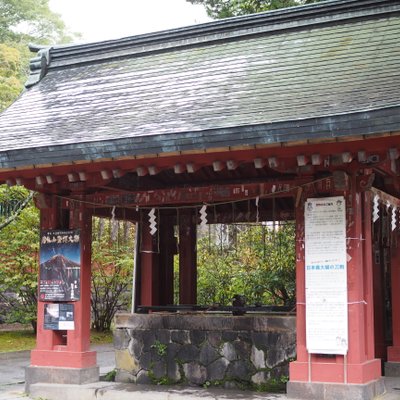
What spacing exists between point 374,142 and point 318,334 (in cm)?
253

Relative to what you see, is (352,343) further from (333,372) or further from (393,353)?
(393,353)

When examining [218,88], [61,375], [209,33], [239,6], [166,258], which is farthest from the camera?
[239,6]

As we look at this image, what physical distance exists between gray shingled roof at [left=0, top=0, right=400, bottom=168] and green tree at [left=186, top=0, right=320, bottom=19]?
291 inches

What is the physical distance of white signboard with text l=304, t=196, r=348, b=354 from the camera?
7.94 m

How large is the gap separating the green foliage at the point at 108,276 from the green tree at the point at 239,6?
23.5 ft

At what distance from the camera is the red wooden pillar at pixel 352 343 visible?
7.79 metres

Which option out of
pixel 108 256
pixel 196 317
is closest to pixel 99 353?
pixel 108 256

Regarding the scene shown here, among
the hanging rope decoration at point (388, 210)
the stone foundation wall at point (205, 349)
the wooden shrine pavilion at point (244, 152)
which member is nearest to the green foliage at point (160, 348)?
the stone foundation wall at point (205, 349)

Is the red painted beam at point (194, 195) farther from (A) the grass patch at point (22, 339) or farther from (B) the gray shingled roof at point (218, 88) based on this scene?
(A) the grass patch at point (22, 339)

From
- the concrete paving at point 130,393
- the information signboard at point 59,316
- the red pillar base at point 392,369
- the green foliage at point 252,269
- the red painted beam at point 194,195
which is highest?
the red painted beam at point 194,195

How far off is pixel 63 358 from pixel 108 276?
8.86 m

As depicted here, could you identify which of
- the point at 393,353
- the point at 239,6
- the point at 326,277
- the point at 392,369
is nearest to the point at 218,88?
the point at 326,277

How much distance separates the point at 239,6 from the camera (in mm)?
18781

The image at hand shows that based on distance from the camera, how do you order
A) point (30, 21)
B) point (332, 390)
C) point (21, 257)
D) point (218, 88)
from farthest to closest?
point (30, 21)
point (21, 257)
point (218, 88)
point (332, 390)
